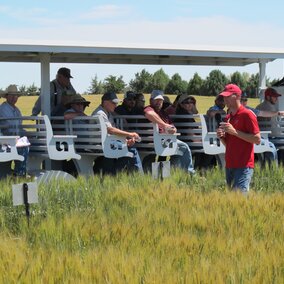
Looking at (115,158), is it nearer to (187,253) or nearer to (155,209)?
(155,209)

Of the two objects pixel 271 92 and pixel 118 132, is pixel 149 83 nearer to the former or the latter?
pixel 271 92

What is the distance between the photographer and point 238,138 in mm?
8445

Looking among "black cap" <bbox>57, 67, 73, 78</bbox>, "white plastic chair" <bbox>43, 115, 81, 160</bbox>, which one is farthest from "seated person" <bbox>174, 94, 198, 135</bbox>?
"white plastic chair" <bbox>43, 115, 81, 160</bbox>

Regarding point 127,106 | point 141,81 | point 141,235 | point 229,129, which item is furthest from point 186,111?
point 141,235

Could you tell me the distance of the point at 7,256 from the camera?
4.98m

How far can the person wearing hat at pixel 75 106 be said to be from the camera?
33.4ft

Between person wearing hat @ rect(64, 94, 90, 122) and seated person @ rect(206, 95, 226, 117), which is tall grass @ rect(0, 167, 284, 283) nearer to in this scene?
person wearing hat @ rect(64, 94, 90, 122)

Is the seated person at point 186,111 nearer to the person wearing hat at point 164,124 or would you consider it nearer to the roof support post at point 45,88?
the person wearing hat at point 164,124

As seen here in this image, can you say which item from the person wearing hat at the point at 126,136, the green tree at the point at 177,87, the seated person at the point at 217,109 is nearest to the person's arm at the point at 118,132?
the person wearing hat at the point at 126,136

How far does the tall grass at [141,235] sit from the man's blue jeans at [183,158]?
152 centimetres

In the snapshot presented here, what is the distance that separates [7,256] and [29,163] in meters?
5.54

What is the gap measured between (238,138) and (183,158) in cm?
237

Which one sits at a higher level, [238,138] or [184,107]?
[184,107]

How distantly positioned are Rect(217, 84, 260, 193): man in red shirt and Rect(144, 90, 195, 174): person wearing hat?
6.33 ft
